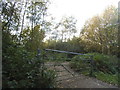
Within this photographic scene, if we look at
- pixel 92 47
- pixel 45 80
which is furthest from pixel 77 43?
pixel 45 80

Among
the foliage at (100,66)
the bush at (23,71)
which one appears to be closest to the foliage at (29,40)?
the bush at (23,71)

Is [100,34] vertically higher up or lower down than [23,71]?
higher up

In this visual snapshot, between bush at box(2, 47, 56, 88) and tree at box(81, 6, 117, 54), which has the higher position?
tree at box(81, 6, 117, 54)

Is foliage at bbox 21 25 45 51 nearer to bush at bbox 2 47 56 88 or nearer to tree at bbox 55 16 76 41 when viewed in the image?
bush at bbox 2 47 56 88

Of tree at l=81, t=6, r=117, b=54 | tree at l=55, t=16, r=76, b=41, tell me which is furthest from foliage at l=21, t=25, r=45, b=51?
tree at l=55, t=16, r=76, b=41

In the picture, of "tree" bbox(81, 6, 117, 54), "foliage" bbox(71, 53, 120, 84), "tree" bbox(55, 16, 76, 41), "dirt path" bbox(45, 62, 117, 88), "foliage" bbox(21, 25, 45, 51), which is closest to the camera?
"dirt path" bbox(45, 62, 117, 88)

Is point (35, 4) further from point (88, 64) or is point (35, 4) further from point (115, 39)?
point (115, 39)

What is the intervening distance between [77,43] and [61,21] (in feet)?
9.87

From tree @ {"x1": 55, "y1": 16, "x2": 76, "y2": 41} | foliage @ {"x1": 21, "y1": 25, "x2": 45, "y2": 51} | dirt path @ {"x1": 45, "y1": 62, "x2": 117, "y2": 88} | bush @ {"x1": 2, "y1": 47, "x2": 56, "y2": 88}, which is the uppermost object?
tree @ {"x1": 55, "y1": 16, "x2": 76, "y2": 41}

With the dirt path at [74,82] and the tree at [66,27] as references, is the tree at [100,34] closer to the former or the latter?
the tree at [66,27]

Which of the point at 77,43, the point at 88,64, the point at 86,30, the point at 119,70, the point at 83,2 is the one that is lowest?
the point at 119,70

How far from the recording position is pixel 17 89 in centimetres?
161

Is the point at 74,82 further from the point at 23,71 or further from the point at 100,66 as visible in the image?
the point at 100,66

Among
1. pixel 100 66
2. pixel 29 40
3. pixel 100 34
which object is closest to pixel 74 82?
pixel 29 40
